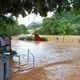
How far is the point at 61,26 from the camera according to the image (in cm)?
4928

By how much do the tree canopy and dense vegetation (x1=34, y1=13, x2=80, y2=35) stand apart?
36.5 meters

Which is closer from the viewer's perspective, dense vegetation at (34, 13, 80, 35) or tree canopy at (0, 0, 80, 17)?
tree canopy at (0, 0, 80, 17)

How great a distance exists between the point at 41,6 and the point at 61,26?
127 feet

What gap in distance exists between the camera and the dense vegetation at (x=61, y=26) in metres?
48.4

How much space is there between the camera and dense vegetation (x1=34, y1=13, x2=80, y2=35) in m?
48.4

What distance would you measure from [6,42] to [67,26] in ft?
106

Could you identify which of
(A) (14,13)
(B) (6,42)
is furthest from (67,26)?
(A) (14,13)

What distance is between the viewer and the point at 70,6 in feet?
35.2

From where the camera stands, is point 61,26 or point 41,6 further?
point 61,26

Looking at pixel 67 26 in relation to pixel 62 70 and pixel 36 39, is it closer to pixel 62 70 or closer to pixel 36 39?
pixel 36 39

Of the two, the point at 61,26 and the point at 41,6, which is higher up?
the point at 41,6

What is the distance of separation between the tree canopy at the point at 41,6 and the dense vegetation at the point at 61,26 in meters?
36.5

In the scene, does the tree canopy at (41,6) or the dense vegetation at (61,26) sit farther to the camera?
the dense vegetation at (61,26)

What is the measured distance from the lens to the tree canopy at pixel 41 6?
10345 millimetres
